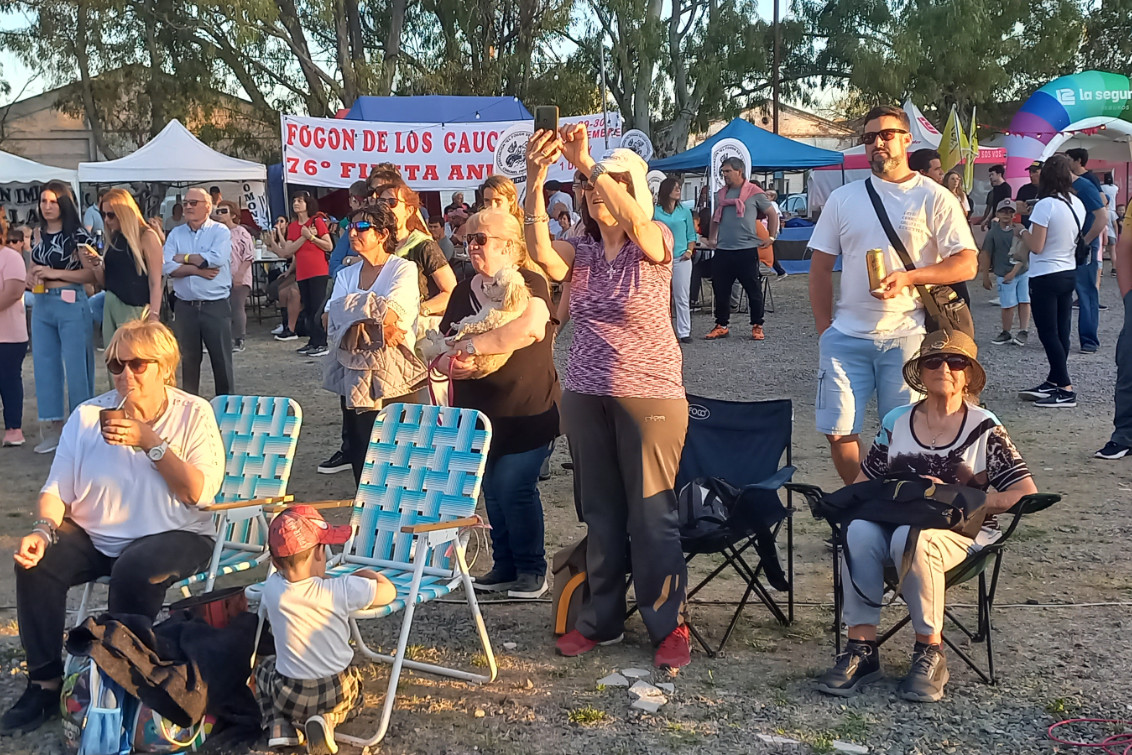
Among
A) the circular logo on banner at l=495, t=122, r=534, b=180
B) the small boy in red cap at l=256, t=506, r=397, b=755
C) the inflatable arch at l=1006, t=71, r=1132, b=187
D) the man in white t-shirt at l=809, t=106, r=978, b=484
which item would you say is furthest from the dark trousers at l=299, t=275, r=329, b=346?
the inflatable arch at l=1006, t=71, r=1132, b=187

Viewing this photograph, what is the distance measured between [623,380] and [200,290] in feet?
14.3

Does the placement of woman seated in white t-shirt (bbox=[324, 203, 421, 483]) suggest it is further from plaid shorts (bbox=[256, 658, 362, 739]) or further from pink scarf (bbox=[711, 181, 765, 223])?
pink scarf (bbox=[711, 181, 765, 223])

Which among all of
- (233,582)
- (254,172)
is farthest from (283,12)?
(233,582)

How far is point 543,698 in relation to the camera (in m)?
3.58

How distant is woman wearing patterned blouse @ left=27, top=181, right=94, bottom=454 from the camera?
6828 millimetres

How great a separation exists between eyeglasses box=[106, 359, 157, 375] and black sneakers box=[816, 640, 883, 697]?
248 cm

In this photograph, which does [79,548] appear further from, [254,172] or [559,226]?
[254,172]

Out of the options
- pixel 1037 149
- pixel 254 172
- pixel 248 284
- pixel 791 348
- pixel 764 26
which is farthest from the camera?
pixel 764 26

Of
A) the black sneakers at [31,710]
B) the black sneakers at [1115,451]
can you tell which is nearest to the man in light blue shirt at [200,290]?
the black sneakers at [31,710]

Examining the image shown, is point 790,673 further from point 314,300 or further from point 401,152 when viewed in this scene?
point 401,152

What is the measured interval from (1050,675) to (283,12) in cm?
2491

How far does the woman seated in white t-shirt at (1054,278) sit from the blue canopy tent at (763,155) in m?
10.1

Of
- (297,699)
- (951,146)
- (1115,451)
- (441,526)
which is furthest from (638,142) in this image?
(297,699)

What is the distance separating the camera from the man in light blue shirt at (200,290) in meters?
7.09
